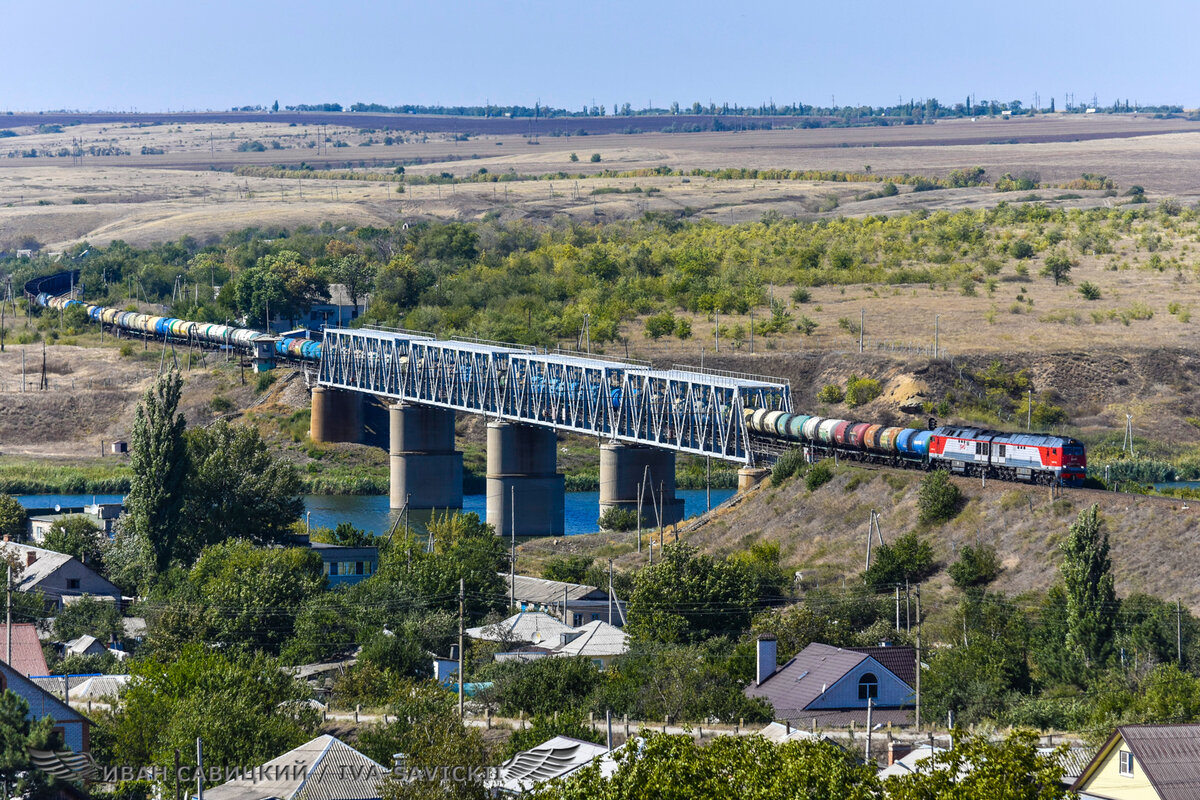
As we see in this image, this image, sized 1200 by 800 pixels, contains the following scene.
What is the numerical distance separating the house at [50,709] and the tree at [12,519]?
53.4 metres

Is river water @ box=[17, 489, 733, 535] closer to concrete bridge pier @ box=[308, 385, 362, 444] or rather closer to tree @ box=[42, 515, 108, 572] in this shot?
concrete bridge pier @ box=[308, 385, 362, 444]

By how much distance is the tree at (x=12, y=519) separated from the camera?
104m

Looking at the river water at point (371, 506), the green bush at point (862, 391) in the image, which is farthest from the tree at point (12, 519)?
the green bush at point (862, 391)

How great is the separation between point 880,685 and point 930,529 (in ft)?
81.4

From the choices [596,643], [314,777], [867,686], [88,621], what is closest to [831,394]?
[596,643]

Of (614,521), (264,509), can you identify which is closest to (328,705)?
(264,509)

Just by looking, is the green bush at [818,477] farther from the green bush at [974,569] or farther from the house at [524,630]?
the house at [524,630]

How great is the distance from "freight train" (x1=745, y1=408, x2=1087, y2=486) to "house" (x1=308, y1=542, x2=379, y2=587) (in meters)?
23.1

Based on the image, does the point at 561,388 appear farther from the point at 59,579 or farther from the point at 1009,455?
the point at 59,579

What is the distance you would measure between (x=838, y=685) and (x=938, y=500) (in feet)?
86.7

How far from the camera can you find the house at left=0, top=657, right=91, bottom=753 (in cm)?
5012

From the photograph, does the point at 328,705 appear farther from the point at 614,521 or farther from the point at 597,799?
the point at 614,521

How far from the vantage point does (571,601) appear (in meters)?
82.7

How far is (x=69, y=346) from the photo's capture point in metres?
183
